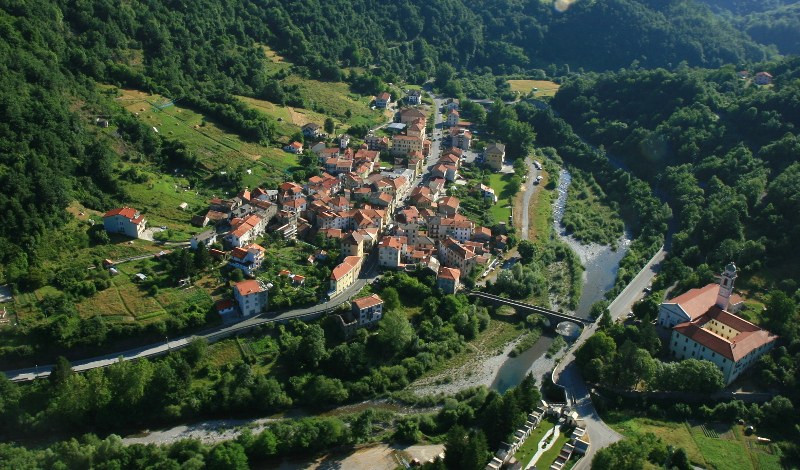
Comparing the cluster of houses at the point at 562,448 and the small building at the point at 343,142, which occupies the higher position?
the small building at the point at 343,142

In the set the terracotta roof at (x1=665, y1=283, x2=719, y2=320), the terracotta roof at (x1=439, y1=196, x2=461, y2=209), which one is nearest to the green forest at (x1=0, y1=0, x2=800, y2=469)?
the terracotta roof at (x1=665, y1=283, x2=719, y2=320)

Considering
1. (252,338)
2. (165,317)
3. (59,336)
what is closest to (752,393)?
(252,338)

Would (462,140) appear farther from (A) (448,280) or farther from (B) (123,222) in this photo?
(B) (123,222)

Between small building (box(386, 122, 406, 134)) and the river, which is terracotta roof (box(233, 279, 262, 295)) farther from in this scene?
small building (box(386, 122, 406, 134))

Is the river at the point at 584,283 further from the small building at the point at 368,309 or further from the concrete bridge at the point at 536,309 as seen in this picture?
the small building at the point at 368,309

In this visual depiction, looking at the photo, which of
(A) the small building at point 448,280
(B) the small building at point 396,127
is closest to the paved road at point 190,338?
(A) the small building at point 448,280

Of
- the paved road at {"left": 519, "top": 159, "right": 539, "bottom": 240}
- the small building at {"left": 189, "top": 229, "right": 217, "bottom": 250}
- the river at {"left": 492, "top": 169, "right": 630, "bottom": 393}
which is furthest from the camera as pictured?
the paved road at {"left": 519, "top": 159, "right": 539, "bottom": 240}
